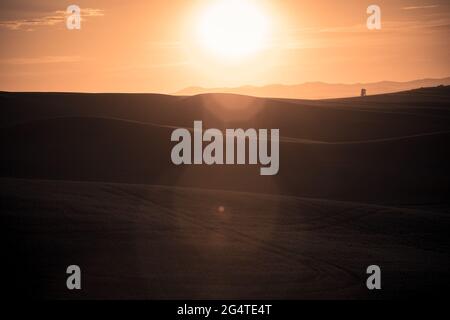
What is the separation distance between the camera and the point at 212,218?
2455 cm

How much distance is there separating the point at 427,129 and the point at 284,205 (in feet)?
136

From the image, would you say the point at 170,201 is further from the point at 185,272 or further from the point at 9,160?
the point at 9,160

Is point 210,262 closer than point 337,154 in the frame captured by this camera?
Yes

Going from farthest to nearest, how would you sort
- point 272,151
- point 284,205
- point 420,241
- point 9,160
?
point 272,151 → point 9,160 → point 284,205 → point 420,241

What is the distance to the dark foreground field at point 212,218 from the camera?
1706 cm

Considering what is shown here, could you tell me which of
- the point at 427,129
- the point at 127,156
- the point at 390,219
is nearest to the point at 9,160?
the point at 127,156

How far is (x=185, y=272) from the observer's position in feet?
57.6

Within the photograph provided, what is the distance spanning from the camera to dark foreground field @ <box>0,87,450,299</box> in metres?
17.1

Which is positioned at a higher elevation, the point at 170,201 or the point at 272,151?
the point at 272,151

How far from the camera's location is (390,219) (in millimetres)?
27094
